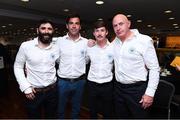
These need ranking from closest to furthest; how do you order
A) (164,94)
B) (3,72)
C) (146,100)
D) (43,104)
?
(146,100) < (43,104) < (164,94) < (3,72)

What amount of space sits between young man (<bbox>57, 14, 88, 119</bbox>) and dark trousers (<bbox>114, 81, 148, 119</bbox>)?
0.49 metres

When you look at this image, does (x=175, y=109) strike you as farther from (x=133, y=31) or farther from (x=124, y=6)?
(x=124, y=6)

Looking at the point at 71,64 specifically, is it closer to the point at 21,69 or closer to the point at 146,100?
the point at 21,69

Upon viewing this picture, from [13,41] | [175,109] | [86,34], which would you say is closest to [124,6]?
[175,109]

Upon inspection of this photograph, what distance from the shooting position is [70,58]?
267 centimetres

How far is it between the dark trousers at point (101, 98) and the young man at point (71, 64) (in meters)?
0.16

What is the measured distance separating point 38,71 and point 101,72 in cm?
67

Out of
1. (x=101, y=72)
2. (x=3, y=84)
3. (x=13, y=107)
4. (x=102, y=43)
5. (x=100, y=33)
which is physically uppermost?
(x=100, y=33)

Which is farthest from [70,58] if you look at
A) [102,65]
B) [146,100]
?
[146,100]

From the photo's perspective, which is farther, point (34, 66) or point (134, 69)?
point (34, 66)

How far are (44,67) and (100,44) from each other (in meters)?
0.68

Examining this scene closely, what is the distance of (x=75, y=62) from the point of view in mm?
2684

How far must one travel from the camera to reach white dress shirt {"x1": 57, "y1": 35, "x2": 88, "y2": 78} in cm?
267

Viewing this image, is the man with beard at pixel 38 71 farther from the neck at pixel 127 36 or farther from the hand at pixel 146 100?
the hand at pixel 146 100
